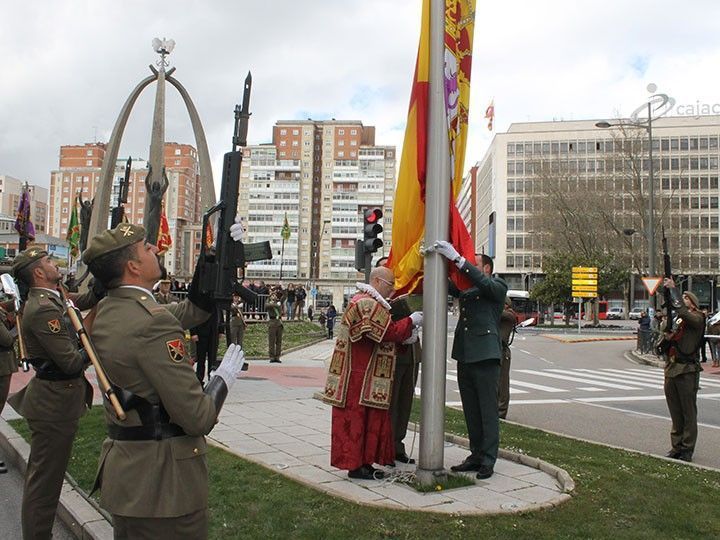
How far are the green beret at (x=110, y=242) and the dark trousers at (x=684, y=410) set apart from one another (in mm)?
7054

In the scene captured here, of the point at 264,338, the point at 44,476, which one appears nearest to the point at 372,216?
the point at 44,476

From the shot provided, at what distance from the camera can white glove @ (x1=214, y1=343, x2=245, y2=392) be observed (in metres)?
2.95

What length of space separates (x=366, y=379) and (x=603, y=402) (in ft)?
30.5

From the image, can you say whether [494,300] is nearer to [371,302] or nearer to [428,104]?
[371,302]

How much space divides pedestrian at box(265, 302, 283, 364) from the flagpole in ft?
39.9

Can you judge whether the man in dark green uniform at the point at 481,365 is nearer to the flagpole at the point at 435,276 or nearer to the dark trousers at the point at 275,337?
the flagpole at the point at 435,276

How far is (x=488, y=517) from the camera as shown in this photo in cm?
467

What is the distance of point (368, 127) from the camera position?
128m

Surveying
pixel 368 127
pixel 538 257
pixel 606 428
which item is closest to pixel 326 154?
pixel 368 127

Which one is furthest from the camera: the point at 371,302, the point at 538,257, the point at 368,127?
the point at 368,127

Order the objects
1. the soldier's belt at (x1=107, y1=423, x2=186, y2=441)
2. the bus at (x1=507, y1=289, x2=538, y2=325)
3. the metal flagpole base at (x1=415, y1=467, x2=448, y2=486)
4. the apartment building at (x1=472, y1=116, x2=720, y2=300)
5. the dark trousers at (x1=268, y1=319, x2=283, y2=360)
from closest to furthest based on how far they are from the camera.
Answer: the soldier's belt at (x1=107, y1=423, x2=186, y2=441)
the metal flagpole base at (x1=415, y1=467, x2=448, y2=486)
the dark trousers at (x1=268, y1=319, x2=283, y2=360)
the bus at (x1=507, y1=289, x2=538, y2=325)
the apartment building at (x1=472, y1=116, x2=720, y2=300)

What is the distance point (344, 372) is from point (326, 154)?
114105 millimetres

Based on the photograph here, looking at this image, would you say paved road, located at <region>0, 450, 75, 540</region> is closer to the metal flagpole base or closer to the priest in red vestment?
the priest in red vestment

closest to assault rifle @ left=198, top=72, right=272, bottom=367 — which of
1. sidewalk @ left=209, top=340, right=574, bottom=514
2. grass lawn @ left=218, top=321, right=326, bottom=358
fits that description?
sidewalk @ left=209, top=340, right=574, bottom=514
